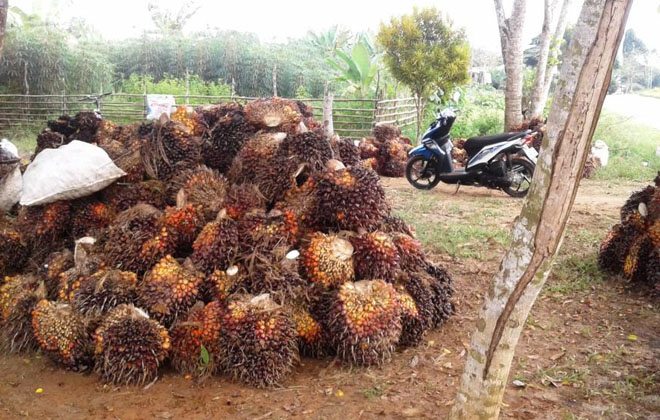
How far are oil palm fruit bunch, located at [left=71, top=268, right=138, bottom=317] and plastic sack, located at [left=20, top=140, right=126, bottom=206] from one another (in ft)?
2.58

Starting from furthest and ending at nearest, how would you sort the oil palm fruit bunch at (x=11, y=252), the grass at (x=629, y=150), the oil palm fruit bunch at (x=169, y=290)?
the grass at (x=629, y=150) → the oil palm fruit bunch at (x=11, y=252) → the oil palm fruit bunch at (x=169, y=290)

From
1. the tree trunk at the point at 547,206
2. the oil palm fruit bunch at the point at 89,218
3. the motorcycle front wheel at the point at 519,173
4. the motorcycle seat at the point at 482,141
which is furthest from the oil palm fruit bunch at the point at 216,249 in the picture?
the motorcycle seat at the point at 482,141

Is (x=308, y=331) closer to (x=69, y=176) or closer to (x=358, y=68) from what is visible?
(x=69, y=176)

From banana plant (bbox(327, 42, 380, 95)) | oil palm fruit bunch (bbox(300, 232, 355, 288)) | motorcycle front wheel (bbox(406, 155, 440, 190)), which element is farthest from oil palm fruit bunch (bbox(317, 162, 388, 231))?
banana plant (bbox(327, 42, 380, 95))

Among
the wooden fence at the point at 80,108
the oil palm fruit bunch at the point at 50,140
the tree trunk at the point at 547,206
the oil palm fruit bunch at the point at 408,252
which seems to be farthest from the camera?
the wooden fence at the point at 80,108

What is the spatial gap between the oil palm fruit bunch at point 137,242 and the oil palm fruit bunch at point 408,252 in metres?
1.33

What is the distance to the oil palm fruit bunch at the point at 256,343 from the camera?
2.77 metres

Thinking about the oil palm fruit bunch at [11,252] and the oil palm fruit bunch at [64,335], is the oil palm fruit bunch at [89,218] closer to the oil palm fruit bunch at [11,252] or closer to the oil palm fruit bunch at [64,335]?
the oil palm fruit bunch at [11,252]

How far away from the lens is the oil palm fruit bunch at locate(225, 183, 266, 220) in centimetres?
331

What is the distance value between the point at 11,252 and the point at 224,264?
6.01 feet

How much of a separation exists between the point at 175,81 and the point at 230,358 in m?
17.0

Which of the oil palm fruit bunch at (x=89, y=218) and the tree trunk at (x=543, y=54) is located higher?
the tree trunk at (x=543, y=54)

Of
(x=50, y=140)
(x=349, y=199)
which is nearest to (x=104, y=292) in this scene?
(x=349, y=199)

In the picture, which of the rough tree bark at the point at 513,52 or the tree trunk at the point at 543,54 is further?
the tree trunk at the point at 543,54
